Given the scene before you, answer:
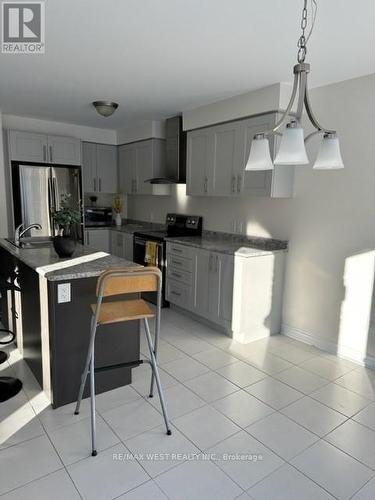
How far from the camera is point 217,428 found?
7.22ft

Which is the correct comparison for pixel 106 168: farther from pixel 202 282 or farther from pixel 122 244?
pixel 202 282

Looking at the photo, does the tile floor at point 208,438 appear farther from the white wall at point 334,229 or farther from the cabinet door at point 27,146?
the cabinet door at point 27,146

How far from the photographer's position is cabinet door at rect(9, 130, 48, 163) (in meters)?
4.66

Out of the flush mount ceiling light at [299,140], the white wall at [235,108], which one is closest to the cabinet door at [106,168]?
the white wall at [235,108]

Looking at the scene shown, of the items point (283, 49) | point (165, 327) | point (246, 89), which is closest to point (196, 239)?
point (165, 327)

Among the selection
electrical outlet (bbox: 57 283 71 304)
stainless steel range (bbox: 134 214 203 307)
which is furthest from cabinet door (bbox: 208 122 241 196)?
electrical outlet (bbox: 57 283 71 304)

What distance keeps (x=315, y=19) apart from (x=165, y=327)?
3.07 metres

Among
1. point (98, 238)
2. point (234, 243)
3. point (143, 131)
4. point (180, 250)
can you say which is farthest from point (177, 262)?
point (143, 131)

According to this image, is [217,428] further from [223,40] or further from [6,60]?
[6,60]

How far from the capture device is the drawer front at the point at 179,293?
4.05 meters

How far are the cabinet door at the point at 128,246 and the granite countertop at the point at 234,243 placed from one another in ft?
3.34

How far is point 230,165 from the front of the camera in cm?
377

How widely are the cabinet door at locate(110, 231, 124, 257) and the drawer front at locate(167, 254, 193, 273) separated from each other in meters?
1.37

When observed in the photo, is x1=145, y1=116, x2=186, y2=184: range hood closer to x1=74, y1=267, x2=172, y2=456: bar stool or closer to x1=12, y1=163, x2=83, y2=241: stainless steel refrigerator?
x1=12, y1=163, x2=83, y2=241: stainless steel refrigerator
